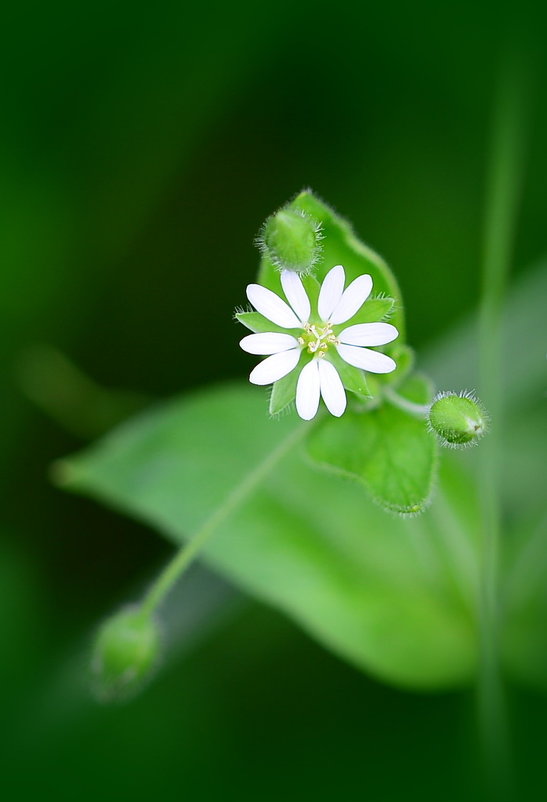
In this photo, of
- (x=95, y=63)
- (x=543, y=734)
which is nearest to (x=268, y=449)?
(x=543, y=734)

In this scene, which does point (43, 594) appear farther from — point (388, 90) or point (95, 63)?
point (388, 90)

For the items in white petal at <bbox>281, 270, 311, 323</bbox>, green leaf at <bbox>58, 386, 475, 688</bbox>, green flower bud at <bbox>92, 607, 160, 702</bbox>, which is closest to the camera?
white petal at <bbox>281, 270, 311, 323</bbox>

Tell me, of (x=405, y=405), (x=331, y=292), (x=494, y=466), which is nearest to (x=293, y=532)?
(x=494, y=466)

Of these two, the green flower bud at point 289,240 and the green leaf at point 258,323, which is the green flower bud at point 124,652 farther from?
the green flower bud at point 289,240

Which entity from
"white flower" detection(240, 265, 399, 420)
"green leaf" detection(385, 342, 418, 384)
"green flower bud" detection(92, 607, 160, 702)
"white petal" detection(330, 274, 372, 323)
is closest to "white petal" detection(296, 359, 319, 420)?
"white flower" detection(240, 265, 399, 420)

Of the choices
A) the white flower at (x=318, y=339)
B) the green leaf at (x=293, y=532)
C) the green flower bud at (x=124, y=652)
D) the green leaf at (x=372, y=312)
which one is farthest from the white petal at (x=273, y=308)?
the green flower bud at (x=124, y=652)

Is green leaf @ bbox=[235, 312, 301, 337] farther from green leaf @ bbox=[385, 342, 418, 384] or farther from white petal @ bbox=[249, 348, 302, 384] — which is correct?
green leaf @ bbox=[385, 342, 418, 384]

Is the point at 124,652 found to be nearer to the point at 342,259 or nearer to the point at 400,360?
the point at 400,360
